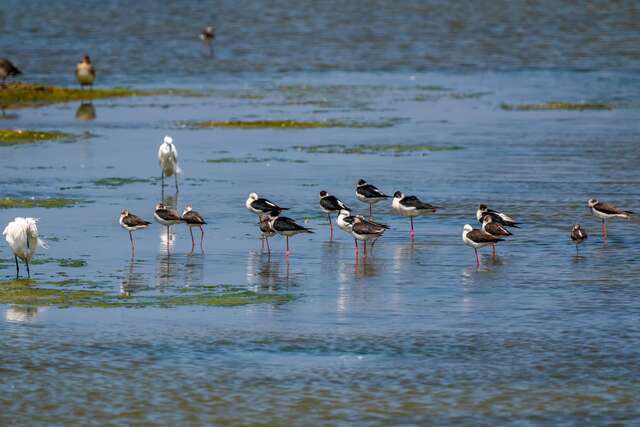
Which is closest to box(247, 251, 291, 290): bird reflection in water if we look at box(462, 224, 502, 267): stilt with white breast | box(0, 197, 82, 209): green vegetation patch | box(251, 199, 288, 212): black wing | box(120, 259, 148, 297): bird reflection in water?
box(120, 259, 148, 297): bird reflection in water

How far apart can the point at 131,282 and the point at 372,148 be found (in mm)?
16589

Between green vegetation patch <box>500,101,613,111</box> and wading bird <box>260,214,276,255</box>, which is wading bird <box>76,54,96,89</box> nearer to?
green vegetation patch <box>500,101,613,111</box>

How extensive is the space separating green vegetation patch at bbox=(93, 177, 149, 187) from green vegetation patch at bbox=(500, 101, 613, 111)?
60.2ft

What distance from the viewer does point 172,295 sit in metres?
19.3

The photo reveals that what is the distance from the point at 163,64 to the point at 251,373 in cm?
5300

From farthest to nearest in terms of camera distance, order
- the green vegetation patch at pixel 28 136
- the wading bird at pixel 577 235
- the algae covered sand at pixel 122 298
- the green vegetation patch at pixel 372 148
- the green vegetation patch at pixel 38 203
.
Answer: the green vegetation patch at pixel 28 136, the green vegetation patch at pixel 372 148, the green vegetation patch at pixel 38 203, the wading bird at pixel 577 235, the algae covered sand at pixel 122 298

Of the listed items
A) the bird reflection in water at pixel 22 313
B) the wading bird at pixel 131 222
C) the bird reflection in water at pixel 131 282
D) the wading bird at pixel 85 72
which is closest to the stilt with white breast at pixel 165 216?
the wading bird at pixel 131 222

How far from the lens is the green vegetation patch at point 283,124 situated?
41.4 metres

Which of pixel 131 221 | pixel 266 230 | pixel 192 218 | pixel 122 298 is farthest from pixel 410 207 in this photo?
pixel 122 298

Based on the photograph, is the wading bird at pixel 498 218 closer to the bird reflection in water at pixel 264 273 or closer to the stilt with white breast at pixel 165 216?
the bird reflection in water at pixel 264 273

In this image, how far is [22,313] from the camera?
18219 millimetres

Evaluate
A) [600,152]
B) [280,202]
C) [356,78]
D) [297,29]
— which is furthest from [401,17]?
[280,202]

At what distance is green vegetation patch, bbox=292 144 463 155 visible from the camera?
35562mm

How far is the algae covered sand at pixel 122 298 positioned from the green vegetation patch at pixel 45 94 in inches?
1197
